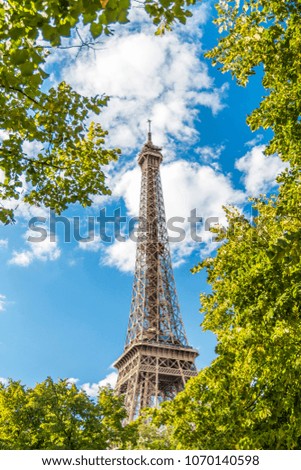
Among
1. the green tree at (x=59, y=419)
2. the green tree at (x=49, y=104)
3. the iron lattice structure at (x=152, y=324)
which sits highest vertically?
the iron lattice structure at (x=152, y=324)

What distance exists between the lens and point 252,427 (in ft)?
31.2

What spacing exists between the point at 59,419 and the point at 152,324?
123 ft

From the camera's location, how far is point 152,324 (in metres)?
55.1

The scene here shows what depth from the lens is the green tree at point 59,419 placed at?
57.7ft

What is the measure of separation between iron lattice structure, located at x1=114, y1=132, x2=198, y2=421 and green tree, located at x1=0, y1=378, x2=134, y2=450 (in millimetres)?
22342

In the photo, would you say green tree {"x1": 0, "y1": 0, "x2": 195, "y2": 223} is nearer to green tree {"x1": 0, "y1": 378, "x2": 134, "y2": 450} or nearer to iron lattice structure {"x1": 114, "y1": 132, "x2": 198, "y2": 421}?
green tree {"x1": 0, "y1": 378, "x2": 134, "y2": 450}

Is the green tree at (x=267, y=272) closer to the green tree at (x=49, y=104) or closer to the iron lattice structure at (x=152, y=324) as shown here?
the green tree at (x=49, y=104)

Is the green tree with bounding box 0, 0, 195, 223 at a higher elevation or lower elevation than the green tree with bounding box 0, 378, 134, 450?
higher

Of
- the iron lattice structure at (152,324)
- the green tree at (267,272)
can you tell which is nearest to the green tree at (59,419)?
the green tree at (267,272)

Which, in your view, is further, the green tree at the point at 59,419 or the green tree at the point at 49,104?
the green tree at the point at 59,419

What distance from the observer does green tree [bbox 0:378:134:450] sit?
693 inches

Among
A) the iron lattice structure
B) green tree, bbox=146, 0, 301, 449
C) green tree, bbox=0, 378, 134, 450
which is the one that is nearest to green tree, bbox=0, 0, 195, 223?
green tree, bbox=146, 0, 301, 449

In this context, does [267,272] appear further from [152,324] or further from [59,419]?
[152,324]

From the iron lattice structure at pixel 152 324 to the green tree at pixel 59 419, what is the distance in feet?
73.3
